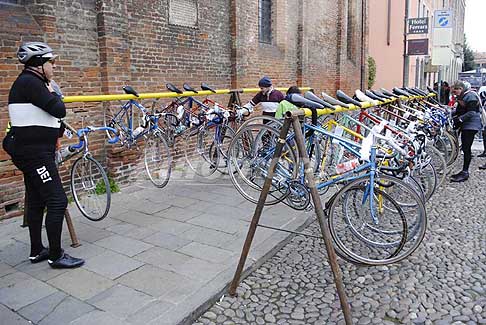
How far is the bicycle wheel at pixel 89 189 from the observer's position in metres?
4.88

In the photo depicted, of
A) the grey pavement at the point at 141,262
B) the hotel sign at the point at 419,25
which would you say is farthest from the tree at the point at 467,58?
the grey pavement at the point at 141,262

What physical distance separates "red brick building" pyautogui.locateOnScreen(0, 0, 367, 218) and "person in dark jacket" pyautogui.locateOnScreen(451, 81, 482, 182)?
4.17 metres

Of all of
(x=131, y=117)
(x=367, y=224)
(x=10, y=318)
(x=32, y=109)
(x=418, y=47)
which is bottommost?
(x=10, y=318)

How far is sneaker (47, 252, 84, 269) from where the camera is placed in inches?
147

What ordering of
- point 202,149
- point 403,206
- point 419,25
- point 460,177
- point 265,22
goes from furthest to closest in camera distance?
point 419,25, point 265,22, point 460,177, point 202,149, point 403,206

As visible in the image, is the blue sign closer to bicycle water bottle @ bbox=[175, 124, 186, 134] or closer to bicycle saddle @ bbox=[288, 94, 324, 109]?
bicycle water bottle @ bbox=[175, 124, 186, 134]

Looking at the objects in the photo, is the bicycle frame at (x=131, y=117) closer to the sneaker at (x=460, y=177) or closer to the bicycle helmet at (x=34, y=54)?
the bicycle helmet at (x=34, y=54)

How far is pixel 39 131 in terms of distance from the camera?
3574 mm

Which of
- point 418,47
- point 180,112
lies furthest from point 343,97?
point 418,47

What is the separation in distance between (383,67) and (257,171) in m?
18.2

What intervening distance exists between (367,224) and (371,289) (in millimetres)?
713

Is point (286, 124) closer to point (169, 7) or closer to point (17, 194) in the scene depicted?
point (17, 194)

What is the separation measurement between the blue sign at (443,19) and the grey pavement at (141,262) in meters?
10.1

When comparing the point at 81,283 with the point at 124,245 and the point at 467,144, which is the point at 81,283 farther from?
the point at 467,144
